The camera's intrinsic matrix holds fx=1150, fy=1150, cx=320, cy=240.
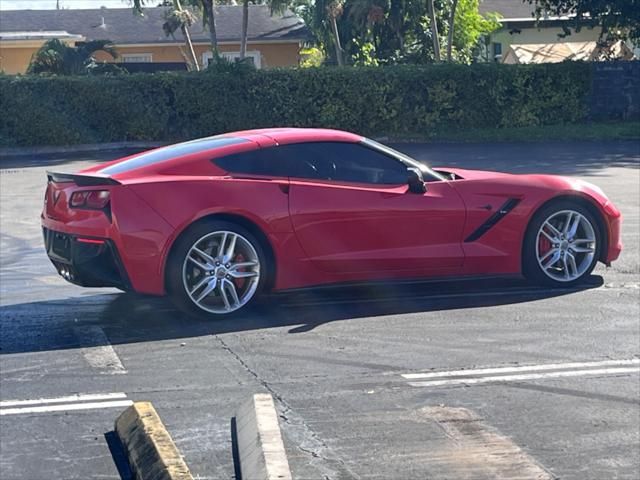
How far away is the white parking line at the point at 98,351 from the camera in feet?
23.1

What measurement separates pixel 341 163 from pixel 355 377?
2471 mm

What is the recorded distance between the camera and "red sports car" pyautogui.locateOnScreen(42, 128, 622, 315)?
811cm

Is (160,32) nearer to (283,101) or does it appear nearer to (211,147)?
(283,101)

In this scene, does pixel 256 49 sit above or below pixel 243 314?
above

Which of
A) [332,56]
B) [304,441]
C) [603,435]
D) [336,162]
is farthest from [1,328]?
[332,56]

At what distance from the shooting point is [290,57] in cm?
4672

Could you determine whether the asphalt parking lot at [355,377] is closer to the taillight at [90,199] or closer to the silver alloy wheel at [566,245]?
the silver alloy wheel at [566,245]

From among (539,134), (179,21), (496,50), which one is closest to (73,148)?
(539,134)

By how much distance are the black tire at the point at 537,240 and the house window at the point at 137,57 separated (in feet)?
126

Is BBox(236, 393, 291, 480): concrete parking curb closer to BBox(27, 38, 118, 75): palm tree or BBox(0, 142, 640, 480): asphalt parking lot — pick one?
BBox(0, 142, 640, 480): asphalt parking lot

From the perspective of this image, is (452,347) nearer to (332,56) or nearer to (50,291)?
(50,291)

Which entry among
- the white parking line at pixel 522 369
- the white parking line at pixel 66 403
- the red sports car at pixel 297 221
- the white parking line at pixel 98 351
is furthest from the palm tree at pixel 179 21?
the white parking line at pixel 66 403

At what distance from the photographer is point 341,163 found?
8805 mm

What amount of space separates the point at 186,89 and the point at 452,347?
21.8 metres
